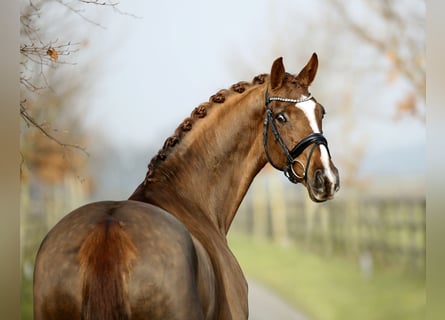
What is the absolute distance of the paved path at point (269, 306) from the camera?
473 cm

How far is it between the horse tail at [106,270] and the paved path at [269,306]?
290cm

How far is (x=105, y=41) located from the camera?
194 inches

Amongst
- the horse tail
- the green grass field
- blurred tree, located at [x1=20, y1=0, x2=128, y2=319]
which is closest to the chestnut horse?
the horse tail

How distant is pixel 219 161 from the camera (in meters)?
2.85

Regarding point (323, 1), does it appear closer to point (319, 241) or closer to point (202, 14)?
point (202, 14)

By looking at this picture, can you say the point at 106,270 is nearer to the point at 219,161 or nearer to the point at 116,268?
the point at 116,268

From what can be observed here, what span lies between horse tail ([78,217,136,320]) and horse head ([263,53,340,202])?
0.93m

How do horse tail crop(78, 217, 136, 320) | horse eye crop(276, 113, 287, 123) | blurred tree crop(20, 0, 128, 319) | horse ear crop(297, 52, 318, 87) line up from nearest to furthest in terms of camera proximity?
horse tail crop(78, 217, 136, 320) → horse eye crop(276, 113, 287, 123) → horse ear crop(297, 52, 318, 87) → blurred tree crop(20, 0, 128, 319)

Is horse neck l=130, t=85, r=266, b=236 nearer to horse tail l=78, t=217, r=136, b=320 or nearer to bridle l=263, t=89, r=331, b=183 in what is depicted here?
bridle l=263, t=89, r=331, b=183

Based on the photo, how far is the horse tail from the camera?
190cm

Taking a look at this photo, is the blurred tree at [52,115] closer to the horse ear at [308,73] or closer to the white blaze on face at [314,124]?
the horse ear at [308,73]

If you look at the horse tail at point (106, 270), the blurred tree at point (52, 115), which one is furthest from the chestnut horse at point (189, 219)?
Answer: the blurred tree at point (52, 115)

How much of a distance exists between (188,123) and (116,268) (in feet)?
3.34

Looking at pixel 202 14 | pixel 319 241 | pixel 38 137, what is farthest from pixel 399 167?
pixel 38 137
